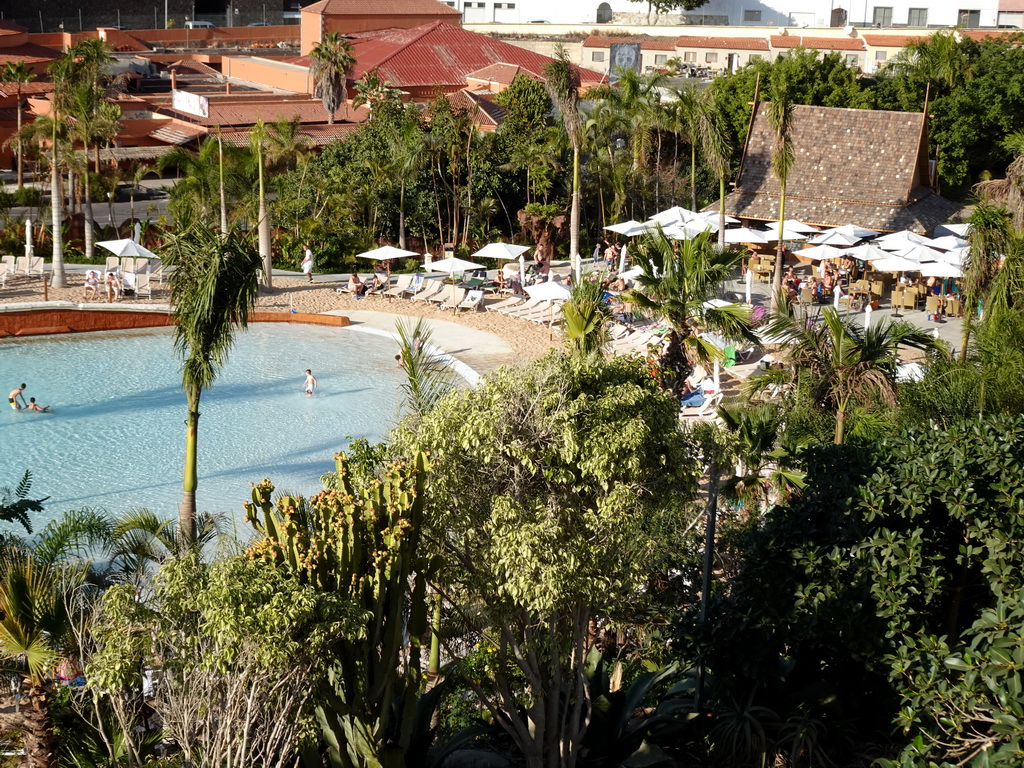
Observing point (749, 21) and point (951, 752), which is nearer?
point (951, 752)

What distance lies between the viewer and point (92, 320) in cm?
2470

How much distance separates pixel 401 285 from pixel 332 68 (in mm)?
11784

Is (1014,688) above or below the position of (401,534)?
below

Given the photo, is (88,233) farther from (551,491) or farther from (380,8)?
(380,8)

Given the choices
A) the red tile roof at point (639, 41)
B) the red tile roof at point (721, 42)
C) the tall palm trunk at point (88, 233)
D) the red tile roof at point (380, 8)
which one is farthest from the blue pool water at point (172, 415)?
the red tile roof at point (721, 42)

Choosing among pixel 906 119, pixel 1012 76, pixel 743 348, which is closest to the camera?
pixel 743 348

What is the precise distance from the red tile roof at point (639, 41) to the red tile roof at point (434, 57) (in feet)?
56.4

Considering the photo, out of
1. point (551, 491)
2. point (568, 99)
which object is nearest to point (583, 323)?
point (551, 491)

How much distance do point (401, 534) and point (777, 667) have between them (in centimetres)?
343

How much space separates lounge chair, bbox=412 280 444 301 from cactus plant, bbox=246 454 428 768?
1827 cm

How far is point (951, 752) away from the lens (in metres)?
7.95

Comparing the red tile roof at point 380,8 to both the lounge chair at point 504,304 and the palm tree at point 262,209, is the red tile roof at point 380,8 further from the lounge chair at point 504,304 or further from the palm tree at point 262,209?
the lounge chair at point 504,304

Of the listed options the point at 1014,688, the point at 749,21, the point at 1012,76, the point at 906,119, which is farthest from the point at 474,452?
the point at 749,21

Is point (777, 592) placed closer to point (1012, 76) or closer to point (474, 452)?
point (474, 452)
